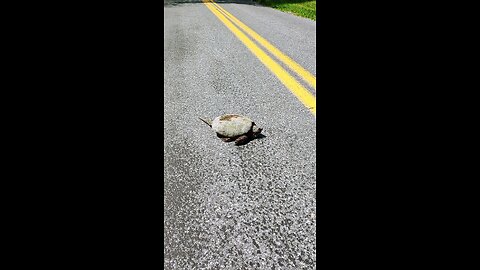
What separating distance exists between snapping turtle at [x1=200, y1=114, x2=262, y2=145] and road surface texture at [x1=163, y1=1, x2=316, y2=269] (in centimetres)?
4

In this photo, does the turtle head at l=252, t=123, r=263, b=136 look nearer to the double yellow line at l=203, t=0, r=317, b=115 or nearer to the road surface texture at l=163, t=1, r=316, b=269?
the road surface texture at l=163, t=1, r=316, b=269

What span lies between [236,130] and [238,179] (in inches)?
15.2

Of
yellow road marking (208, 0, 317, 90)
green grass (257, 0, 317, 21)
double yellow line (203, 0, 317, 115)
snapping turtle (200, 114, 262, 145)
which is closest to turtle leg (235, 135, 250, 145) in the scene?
snapping turtle (200, 114, 262, 145)

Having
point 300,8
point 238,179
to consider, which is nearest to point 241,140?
point 238,179

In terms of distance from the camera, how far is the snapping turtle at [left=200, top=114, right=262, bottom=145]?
166 centimetres

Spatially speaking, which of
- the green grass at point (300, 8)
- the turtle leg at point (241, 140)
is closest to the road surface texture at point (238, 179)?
the turtle leg at point (241, 140)

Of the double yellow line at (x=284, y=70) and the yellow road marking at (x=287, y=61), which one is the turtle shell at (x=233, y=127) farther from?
the yellow road marking at (x=287, y=61)

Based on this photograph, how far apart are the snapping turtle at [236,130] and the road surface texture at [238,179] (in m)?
0.04

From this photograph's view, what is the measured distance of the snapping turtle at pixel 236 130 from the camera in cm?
166

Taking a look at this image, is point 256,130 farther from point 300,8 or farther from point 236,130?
point 300,8

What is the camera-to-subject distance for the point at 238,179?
134 centimetres
